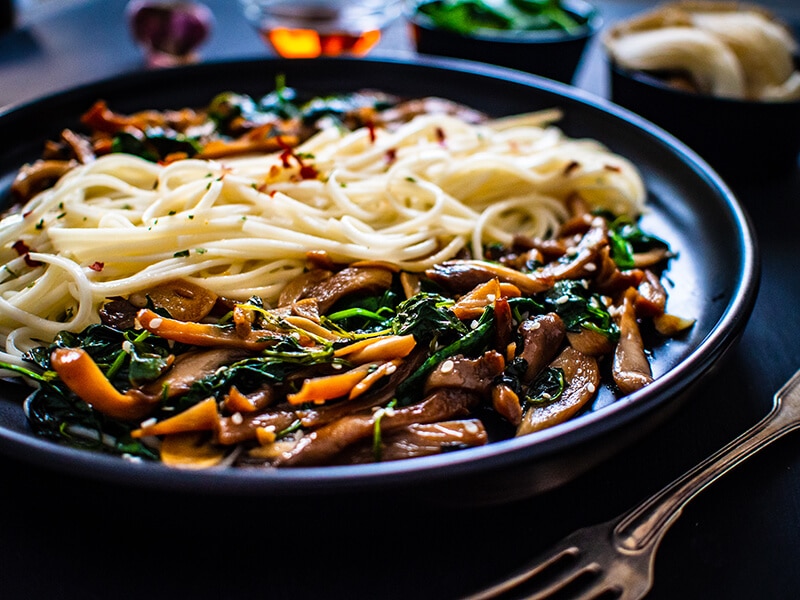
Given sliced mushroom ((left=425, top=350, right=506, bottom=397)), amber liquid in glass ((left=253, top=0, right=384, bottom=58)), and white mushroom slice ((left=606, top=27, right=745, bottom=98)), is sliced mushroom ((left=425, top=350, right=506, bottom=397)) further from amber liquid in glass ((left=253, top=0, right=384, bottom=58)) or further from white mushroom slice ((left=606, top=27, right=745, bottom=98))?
amber liquid in glass ((left=253, top=0, right=384, bottom=58))

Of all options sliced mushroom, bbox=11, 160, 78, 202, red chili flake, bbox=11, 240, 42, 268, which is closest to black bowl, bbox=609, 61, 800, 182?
sliced mushroom, bbox=11, 160, 78, 202

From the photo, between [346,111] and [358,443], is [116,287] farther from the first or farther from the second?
[346,111]

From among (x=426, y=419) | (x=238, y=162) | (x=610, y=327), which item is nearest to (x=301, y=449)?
(x=426, y=419)

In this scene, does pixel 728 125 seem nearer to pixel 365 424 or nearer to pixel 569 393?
pixel 569 393

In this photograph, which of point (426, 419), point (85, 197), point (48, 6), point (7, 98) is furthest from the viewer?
point (48, 6)

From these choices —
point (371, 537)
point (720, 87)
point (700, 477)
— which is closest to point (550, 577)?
point (371, 537)

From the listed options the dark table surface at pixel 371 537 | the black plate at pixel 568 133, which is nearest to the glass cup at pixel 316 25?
the black plate at pixel 568 133

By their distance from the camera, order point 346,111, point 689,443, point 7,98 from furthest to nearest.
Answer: point 7,98 → point 346,111 → point 689,443
